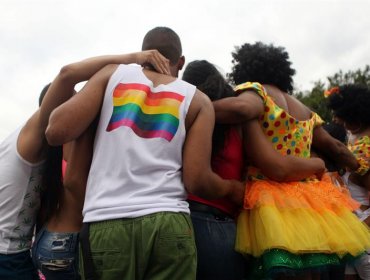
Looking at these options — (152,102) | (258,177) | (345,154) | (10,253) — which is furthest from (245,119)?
(10,253)

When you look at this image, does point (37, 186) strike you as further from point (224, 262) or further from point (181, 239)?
point (224, 262)

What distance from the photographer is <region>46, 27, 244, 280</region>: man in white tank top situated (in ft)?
5.98

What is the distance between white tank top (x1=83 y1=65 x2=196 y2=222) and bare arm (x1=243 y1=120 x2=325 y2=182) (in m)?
0.50

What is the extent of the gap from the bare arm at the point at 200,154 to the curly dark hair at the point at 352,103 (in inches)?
95.4

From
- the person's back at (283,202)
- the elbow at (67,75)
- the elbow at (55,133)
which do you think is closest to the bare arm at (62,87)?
the elbow at (67,75)

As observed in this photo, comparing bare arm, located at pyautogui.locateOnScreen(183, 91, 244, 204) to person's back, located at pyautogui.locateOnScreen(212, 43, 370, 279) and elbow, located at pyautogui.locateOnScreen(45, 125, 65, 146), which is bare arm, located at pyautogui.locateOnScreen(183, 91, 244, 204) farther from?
elbow, located at pyautogui.locateOnScreen(45, 125, 65, 146)

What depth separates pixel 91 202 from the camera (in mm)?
1903

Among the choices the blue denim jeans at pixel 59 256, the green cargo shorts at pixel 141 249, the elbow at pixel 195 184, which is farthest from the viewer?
the blue denim jeans at pixel 59 256

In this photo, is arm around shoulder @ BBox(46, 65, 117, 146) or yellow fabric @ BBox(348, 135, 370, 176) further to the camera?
yellow fabric @ BBox(348, 135, 370, 176)

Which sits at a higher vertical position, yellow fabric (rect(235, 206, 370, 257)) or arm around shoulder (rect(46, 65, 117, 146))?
arm around shoulder (rect(46, 65, 117, 146))

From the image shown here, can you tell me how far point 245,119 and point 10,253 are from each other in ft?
4.73

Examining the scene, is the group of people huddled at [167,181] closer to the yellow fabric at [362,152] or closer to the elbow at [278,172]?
the elbow at [278,172]

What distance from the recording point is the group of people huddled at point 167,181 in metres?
1.86

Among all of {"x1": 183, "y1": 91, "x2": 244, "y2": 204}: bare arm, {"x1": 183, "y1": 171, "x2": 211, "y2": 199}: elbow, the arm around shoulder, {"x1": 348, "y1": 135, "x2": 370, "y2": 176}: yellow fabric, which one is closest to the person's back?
{"x1": 183, "y1": 91, "x2": 244, "y2": 204}: bare arm
